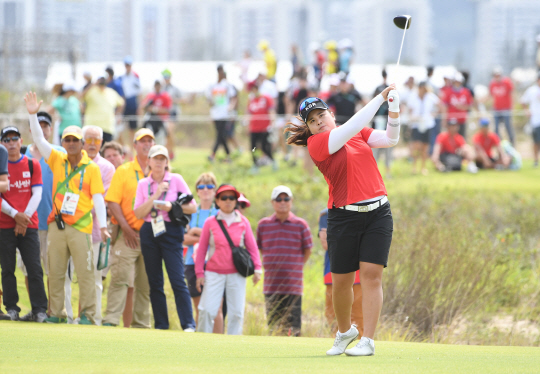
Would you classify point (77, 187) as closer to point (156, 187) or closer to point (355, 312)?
point (156, 187)

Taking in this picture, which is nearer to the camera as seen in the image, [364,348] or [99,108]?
[364,348]

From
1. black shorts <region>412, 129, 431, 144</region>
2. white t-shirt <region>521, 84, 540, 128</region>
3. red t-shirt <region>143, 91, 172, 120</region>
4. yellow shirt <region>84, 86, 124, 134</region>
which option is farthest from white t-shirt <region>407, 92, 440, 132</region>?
yellow shirt <region>84, 86, 124, 134</region>

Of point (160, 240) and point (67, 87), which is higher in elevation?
point (67, 87)

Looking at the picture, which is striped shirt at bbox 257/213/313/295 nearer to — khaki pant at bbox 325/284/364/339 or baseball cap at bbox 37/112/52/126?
khaki pant at bbox 325/284/364/339

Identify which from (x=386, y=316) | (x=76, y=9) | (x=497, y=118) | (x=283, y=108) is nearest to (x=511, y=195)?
(x=497, y=118)

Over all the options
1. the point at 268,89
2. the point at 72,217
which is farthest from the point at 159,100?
the point at 72,217

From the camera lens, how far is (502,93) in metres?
22.2

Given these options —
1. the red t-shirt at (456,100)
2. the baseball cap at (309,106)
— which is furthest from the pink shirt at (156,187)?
the red t-shirt at (456,100)

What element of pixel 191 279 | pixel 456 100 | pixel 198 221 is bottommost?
pixel 191 279

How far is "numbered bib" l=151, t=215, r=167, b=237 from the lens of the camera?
30.5ft

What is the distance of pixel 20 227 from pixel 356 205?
4298mm

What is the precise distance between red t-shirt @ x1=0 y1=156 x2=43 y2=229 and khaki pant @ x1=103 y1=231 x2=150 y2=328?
1.08 m

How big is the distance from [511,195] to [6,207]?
37.4ft

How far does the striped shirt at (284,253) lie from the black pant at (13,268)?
2.75 metres
